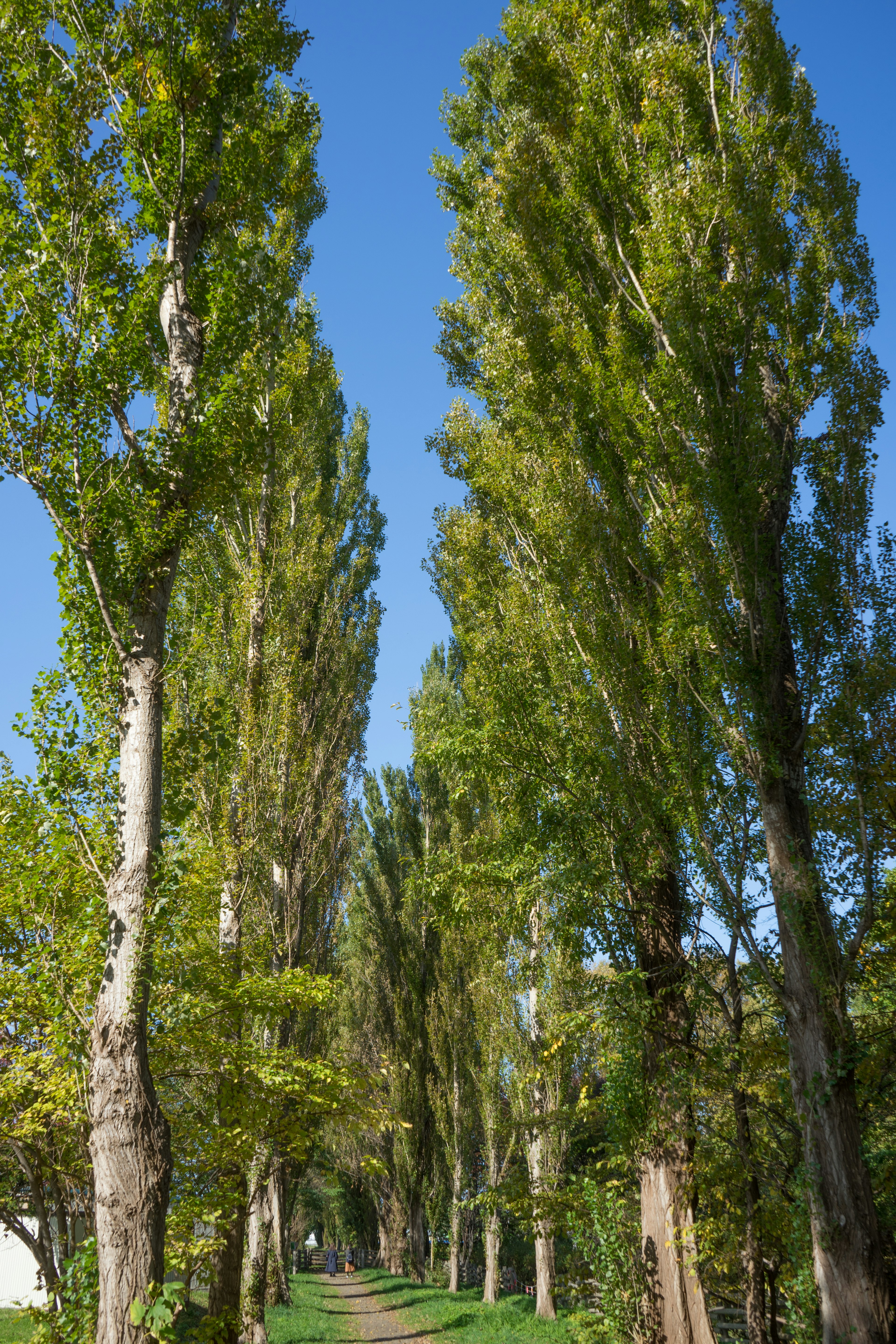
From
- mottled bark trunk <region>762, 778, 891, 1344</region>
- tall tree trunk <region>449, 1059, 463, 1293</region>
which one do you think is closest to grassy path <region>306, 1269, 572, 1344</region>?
tall tree trunk <region>449, 1059, 463, 1293</region>

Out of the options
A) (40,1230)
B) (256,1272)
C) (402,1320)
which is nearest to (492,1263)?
(402,1320)

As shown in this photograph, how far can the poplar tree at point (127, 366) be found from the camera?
3.98 metres

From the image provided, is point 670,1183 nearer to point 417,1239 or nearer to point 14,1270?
point 417,1239

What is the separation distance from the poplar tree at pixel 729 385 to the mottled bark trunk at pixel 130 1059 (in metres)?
3.79

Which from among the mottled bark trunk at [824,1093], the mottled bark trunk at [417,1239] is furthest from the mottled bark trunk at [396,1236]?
the mottled bark trunk at [824,1093]

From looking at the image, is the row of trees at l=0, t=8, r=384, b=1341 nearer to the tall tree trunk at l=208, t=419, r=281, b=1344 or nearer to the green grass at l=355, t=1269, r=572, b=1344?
the tall tree trunk at l=208, t=419, r=281, b=1344

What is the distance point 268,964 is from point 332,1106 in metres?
3.94

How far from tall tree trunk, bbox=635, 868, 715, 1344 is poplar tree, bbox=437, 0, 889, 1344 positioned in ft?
4.19

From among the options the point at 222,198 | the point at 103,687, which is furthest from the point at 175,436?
the point at 222,198

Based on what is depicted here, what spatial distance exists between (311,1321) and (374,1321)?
167 cm

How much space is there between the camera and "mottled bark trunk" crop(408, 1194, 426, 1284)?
19.0 m

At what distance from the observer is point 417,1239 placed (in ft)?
65.0

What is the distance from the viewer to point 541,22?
8422 mm

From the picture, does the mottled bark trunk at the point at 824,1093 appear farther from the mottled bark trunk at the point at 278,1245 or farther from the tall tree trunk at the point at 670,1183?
the mottled bark trunk at the point at 278,1245
